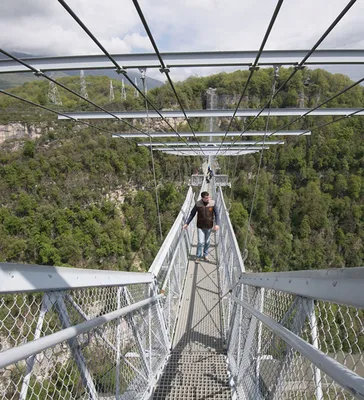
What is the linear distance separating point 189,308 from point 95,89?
126ft

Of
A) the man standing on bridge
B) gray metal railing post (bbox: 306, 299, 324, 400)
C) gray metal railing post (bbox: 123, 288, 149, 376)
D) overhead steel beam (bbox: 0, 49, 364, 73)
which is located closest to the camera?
gray metal railing post (bbox: 306, 299, 324, 400)

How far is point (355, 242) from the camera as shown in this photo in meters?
24.1

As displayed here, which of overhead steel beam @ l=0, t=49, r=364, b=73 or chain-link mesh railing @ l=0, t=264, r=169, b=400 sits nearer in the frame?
chain-link mesh railing @ l=0, t=264, r=169, b=400

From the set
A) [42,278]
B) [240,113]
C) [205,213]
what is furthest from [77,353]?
[240,113]

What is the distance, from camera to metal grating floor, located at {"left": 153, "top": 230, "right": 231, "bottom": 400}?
7.61ft

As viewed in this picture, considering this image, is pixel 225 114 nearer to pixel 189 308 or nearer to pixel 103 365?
pixel 189 308

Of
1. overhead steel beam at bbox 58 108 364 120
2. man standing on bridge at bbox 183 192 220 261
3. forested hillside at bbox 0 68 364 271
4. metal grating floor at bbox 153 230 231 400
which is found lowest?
forested hillside at bbox 0 68 364 271

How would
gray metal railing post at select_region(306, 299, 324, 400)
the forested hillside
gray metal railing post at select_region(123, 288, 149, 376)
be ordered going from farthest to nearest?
the forested hillside, gray metal railing post at select_region(123, 288, 149, 376), gray metal railing post at select_region(306, 299, 324, 400)

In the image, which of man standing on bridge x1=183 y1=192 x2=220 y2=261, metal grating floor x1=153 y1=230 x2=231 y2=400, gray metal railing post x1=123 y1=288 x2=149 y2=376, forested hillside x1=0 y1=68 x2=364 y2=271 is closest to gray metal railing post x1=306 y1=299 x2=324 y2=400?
gray metal railing post x1=123 y1=288 x2=149 y2=376

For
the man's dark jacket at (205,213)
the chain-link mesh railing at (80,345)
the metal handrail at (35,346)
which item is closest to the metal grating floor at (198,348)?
the chain-link mesh railing at (80,345)

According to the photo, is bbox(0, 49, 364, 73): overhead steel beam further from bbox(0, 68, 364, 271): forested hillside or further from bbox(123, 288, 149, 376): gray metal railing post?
bbox(0, 68, 364, 271): forested hillside

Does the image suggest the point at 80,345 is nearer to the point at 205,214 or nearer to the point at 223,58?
the point at 223,58

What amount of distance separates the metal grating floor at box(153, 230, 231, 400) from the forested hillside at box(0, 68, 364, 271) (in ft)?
51.6

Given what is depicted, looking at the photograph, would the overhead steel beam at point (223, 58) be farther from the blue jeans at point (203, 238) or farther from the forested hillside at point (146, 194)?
the forested hillside at point (146, 194)
